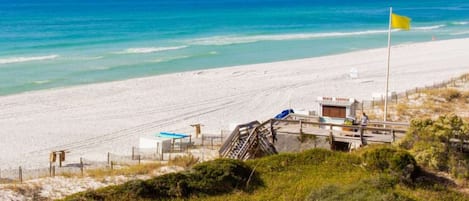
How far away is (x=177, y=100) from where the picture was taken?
35.9m

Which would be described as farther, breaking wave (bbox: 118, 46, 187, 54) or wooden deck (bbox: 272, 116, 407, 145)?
breaking wave (bbox: 118, 46, 187, 54)

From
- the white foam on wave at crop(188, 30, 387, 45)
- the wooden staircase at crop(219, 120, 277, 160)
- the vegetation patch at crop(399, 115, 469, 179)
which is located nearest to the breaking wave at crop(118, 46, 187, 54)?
the white foam on wave at crop(188, 30, 387, 45)

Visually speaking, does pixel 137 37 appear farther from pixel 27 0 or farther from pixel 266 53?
pixel 27 0

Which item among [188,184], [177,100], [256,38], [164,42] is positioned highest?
[256,38]

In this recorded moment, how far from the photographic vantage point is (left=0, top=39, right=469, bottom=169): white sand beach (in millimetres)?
27062

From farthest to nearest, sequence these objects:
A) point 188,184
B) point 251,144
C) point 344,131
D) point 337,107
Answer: point 337,107
point 251,144
point 344,131
point 188,184

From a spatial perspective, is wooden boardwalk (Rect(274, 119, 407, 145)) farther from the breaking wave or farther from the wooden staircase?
the breaking wave

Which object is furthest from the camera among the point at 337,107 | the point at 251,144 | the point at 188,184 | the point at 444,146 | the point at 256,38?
the point at 256,38

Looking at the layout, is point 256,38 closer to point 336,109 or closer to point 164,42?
point 164,42

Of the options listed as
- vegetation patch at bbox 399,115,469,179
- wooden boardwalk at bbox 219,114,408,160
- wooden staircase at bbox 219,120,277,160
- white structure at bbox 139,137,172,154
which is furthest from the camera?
white structure at bbox 139,137,172,154

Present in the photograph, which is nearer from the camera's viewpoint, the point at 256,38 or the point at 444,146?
the point at 444,146

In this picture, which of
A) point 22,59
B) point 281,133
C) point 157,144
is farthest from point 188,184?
point 22,59

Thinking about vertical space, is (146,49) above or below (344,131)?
above

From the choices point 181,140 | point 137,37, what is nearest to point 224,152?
point 181,140
